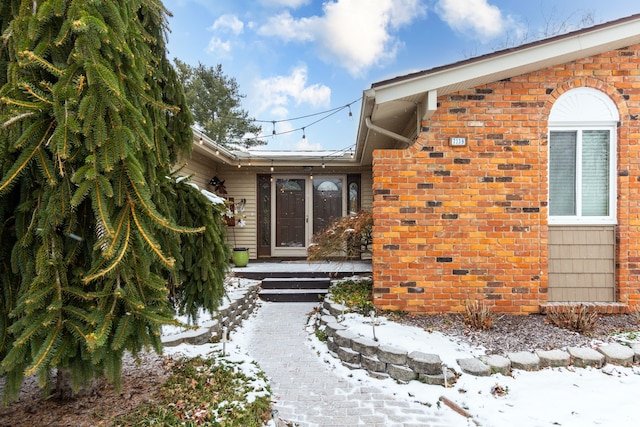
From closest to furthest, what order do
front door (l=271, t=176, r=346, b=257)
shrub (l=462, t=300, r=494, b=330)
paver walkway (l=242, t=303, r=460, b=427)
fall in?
paver walkway (l=242, t=303, r=460, b=427) → shrub (l=462, t=300, r=494, b=330) → front door (l=271, t=176, r=346, b=257)

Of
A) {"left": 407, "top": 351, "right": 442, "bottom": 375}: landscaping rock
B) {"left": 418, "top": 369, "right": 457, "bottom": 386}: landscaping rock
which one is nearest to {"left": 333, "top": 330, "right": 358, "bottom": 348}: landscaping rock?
{"left": 407, "top": 351, "right": 442, "bottom": 375}: landscaping rock

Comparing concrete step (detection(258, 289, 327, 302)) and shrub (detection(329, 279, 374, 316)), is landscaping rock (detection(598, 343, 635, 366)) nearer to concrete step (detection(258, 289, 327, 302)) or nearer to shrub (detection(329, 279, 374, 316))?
shrub (detection(329, 279, 374, 316))

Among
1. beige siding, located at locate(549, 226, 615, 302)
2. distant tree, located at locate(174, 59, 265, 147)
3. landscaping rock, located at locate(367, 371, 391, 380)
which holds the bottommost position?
landscaping rock, located at locate(367, 371, 391, 380)

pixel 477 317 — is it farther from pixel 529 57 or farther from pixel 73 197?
pixel 73 197

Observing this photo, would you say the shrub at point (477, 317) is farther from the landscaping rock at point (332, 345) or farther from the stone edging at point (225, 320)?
the stone edging at point (225, 320)

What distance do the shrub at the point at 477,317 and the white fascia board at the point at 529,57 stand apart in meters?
2.58

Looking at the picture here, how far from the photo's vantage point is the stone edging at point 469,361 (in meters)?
3.01

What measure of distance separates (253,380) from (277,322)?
253cm

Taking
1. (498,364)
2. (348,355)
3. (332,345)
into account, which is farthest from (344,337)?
(498,364)

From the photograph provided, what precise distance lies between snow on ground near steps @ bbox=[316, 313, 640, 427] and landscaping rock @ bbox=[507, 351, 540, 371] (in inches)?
2.3

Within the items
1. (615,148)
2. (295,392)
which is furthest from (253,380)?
(615,148)

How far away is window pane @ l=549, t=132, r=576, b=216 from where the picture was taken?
429 cm

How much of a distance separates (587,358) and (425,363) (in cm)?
147

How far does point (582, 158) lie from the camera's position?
4.27m
